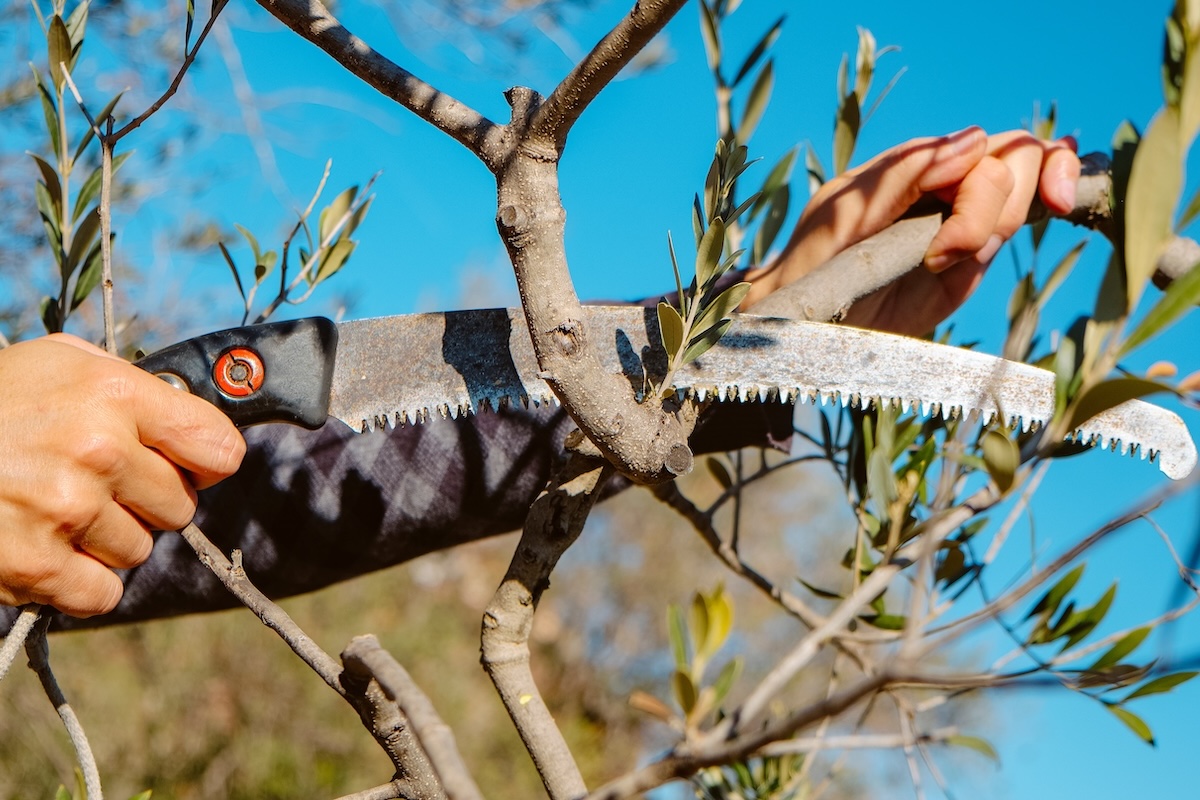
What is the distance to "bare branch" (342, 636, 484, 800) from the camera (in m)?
0.43

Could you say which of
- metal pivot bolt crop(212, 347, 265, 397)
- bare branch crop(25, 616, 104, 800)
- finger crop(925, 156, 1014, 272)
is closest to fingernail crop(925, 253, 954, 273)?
finger crop(925, 156, 1014, 272)

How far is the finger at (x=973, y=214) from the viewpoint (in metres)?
1.07

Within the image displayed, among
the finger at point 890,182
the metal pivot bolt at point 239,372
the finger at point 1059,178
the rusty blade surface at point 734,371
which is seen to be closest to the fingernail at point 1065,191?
the finger at point 1059,178

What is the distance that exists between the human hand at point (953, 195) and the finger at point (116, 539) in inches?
31.7

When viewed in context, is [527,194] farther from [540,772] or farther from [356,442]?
[356,442]

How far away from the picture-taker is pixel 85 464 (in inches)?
34.8

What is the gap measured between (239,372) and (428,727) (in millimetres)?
655

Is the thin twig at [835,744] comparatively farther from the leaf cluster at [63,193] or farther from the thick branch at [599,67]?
the leaf cluster at [63,193]

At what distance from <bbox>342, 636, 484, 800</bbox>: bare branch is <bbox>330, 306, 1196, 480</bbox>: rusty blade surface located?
0.42m

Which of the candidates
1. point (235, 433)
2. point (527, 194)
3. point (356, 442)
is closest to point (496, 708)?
point (356, 442)

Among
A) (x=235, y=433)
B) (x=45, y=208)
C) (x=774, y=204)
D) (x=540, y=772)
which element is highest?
(x=774, y=204)

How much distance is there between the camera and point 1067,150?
1129 millimetres

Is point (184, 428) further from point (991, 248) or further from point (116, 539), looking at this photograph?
point (991, 248)

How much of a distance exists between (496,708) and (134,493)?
523 cm
